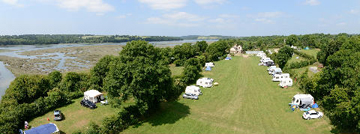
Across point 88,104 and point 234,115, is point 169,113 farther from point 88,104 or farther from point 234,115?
point 88,104

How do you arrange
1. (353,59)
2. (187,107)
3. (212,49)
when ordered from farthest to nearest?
(212,49) → (187,107) → (353,59)

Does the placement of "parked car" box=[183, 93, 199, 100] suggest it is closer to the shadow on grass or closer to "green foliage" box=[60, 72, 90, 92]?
the shadow on grass

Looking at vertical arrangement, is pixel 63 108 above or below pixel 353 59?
below

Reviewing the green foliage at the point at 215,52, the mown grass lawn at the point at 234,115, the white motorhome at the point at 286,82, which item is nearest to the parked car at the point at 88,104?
the mown grass lawn at the point at 234,115

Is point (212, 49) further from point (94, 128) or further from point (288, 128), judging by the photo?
point (94, 128)

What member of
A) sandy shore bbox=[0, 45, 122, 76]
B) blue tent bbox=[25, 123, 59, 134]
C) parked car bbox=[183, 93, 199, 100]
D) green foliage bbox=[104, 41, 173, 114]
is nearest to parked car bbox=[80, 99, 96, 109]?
blue tent bbox=[25, 123, 59, 134]

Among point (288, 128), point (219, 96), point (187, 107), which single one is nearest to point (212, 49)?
point (219, 96)

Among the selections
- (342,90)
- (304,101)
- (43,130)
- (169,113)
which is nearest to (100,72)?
(43,130)

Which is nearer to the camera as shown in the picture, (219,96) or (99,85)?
(219,96)
